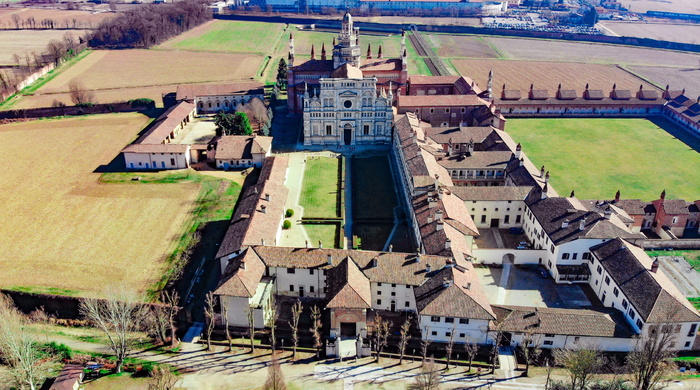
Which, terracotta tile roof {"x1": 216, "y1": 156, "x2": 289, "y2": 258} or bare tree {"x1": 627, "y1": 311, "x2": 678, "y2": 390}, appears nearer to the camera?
bare tree {"x1": 627, "y1": 311, "x2": 678, "y2": 390}

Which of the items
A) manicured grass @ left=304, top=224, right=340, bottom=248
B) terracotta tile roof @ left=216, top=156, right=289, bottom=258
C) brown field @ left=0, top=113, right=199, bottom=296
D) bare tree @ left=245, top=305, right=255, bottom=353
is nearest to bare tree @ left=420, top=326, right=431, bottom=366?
bare tree @ left=245, top=305, right=255, bottom=353

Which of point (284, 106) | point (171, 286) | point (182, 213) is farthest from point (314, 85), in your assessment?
point (171, 286)

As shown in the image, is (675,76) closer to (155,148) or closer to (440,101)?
(440,101)

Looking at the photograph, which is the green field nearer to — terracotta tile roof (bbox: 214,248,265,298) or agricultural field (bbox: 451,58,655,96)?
agricultural field (bbox: 451,58,655,96)

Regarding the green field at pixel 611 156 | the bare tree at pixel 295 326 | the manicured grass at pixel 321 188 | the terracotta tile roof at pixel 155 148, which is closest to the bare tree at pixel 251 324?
the bare tree at pixel 295 326

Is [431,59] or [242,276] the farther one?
[431,59]

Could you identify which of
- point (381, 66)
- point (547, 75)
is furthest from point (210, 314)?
point (547, 75)
